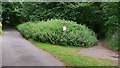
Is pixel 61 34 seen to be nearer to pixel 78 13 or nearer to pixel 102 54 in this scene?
pixel 102 54

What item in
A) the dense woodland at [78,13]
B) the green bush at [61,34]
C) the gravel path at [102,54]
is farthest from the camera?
the dense woodland at [78,13]

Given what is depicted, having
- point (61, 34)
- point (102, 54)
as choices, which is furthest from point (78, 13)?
point (102, 54)

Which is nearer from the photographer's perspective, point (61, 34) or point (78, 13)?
point (61, 34)

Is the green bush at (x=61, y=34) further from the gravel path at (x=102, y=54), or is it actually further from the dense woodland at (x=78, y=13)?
the dense woodland at (x=78, y=13)

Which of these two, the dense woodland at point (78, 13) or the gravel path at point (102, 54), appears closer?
the gravel path at point (102, 54)

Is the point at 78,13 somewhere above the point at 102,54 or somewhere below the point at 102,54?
above

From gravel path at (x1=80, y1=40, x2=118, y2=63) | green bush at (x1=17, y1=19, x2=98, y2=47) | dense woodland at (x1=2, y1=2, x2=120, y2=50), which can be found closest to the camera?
gravel path at (x1=80, y1=40, x2=118, y2=63)

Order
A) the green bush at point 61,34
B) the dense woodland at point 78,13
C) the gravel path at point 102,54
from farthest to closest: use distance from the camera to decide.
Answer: the dense woodland at point 78,13
the green bush at point 61,34
the gravel path at point 102,54

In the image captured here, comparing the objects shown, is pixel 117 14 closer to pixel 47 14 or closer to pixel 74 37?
pixel 74 37

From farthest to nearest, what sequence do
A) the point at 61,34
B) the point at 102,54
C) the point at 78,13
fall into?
the point at 78,13, the point at 61,34, the point at 102,54

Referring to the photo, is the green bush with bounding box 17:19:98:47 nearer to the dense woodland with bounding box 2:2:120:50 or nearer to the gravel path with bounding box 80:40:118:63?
the gravel path with bounding box 80:40:118:63

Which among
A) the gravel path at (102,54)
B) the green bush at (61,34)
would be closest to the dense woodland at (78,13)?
the green bush at (61,34)

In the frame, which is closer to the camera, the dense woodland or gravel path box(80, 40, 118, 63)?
gravel path box(80, 40, 118, 63)

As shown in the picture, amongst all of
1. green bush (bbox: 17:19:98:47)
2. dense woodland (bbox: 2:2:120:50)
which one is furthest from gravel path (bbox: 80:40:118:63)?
dense woodland (bbox: 2:2:120:50)
